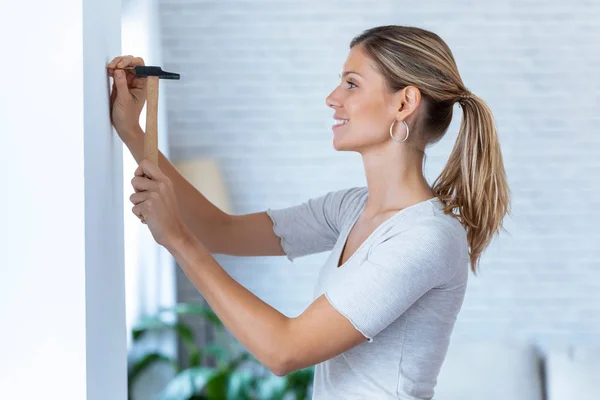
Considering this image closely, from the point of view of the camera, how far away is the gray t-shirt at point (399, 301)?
1.14 metres

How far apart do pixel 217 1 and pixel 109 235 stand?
1.88m

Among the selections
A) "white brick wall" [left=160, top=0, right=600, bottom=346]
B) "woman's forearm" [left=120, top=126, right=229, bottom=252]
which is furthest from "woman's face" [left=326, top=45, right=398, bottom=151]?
"white brick wall" [left=160, top=0, right=600, bottom=346]

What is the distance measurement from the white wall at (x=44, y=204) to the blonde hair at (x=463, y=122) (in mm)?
636

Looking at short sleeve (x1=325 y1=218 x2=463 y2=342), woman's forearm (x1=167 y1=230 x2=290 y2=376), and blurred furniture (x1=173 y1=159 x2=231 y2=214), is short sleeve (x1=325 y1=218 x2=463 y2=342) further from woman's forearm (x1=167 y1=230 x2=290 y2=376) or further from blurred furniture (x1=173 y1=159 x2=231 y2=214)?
blurred furniture (x1=173 y1=159 x2=231 y2=214)

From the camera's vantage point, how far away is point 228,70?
8.97 feet

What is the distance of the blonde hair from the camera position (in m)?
1.34

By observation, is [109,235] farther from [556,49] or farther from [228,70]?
[556,49]

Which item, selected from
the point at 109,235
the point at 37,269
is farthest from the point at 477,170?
the point at 37,269

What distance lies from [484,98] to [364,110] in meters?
1.50

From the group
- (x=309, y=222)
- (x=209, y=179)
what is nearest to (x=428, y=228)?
(x=309, y=222)

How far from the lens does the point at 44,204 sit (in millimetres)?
847

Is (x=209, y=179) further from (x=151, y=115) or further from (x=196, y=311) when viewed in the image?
(x=151, y=115)

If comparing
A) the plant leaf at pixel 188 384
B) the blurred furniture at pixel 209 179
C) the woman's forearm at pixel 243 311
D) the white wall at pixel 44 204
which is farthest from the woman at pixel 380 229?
the blurred furniture at pixel 209 179

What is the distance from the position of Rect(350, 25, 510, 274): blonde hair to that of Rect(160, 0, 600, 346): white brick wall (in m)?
1.33
